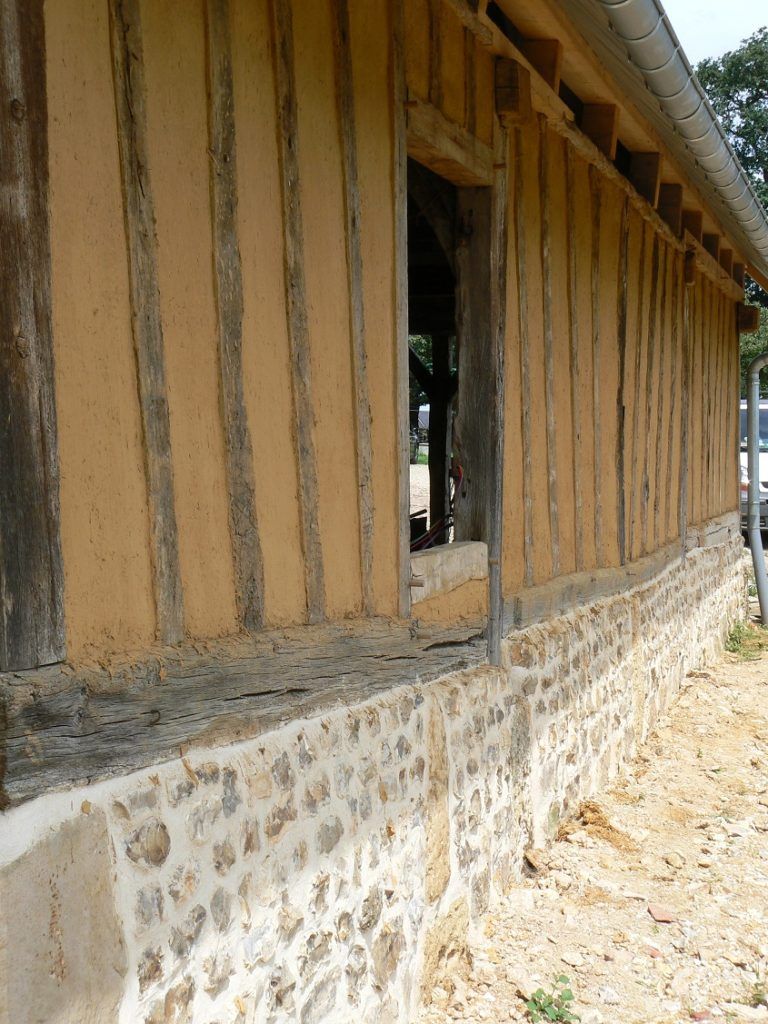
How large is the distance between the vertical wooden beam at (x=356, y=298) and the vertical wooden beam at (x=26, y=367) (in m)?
1.27


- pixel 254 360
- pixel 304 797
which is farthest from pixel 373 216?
pixel 304 797

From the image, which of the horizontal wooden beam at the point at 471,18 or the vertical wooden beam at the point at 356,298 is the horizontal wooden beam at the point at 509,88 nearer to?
the horizontal wooden beam at the point at 471,18

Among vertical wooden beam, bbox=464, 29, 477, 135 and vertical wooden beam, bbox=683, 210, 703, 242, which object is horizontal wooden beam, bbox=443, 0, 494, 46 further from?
vertical wooden beam, bbox=683, 210, 703, 242

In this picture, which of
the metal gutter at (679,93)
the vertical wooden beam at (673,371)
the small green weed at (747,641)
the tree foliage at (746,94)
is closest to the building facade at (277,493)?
the metal gutter at (679,93)

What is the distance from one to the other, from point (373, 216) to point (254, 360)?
876 mm

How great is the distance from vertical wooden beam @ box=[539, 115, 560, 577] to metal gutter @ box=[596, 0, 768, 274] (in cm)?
60

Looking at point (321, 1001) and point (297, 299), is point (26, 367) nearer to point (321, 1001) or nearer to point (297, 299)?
point (297, 299)

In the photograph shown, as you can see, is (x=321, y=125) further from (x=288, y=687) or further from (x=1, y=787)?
(x=1, y=787)

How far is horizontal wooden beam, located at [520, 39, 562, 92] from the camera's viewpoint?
442 centimetres

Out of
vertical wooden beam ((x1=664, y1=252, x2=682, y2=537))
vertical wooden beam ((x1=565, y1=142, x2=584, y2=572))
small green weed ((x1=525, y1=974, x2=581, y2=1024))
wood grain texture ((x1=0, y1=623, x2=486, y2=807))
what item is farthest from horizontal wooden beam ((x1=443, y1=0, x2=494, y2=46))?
vertical wooden beam ((x1=664, y1=252, x2=682, y2=537))

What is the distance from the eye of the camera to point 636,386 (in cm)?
685

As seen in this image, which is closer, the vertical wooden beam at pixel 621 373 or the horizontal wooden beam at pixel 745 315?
the vertical wooden beam at pixel 621 373

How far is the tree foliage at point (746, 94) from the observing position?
32.1 m

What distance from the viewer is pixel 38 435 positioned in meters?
2.07
